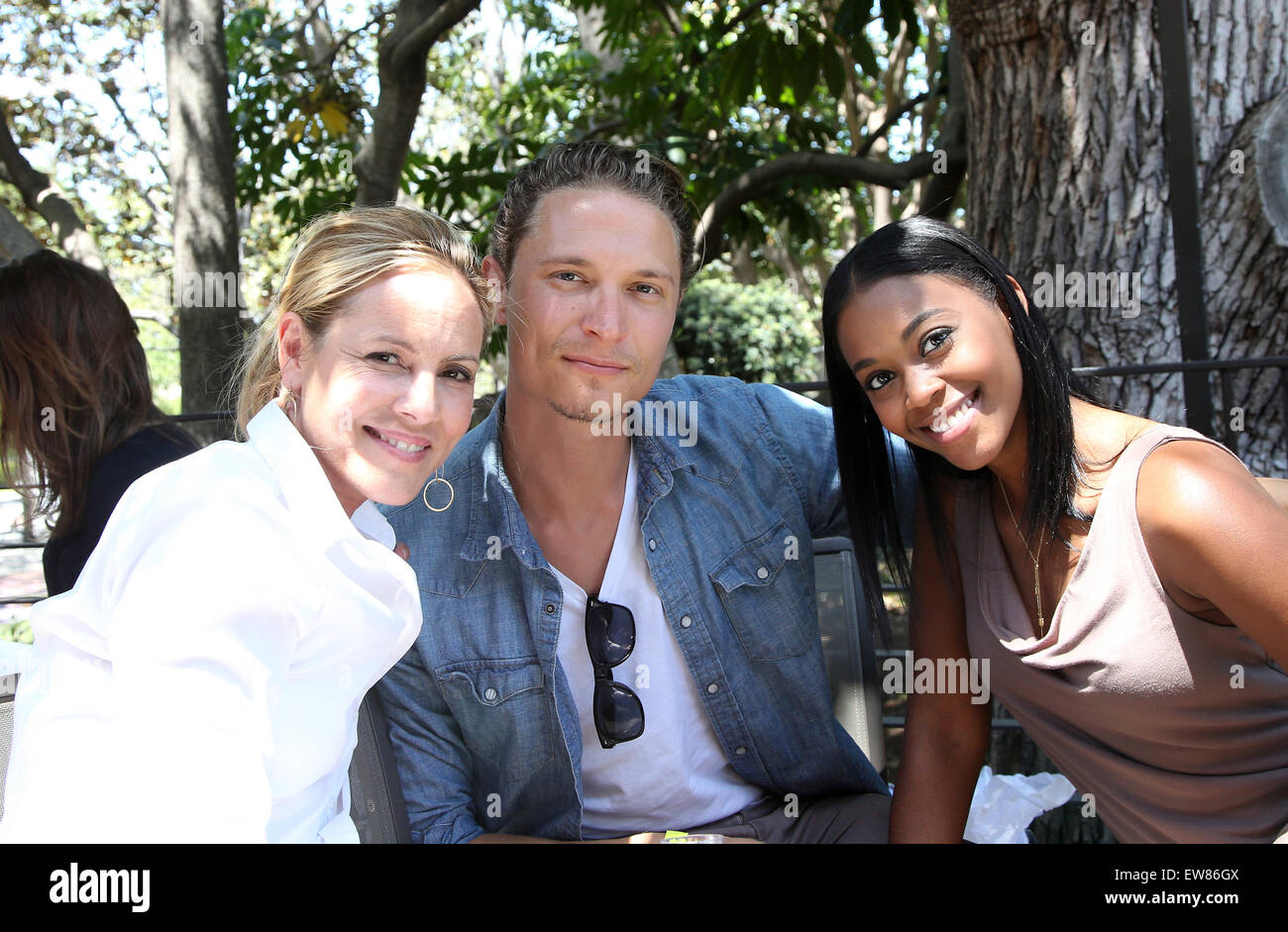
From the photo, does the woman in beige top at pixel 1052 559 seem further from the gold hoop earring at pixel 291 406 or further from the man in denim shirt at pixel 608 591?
the gold hoop earring at pixel 291 406

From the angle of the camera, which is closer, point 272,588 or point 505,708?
point 272,588

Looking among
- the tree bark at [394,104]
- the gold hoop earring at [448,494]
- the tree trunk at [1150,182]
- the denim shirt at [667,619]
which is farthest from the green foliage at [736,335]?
the gold hoop earring at [448,494]

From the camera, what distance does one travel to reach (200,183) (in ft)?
16.7

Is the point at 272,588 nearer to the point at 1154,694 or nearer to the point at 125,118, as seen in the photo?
→ the point at 1154,694

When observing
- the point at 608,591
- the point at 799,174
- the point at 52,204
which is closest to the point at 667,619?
the point at 608,591

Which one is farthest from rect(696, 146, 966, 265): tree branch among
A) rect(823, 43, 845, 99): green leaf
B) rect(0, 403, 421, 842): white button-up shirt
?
rect(0, 403, 421, 842): white button-up shirt

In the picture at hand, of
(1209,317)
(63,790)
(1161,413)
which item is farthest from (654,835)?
(1209,317)

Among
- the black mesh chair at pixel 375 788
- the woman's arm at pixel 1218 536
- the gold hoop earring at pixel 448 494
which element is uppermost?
the gold hoop earring at pixel 448 494

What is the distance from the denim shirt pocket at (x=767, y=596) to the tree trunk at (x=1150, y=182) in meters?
1.43

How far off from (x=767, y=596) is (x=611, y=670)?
0.41 meters

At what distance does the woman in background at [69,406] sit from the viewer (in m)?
2.86

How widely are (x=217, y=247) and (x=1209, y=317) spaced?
14.0ft

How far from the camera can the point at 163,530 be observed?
133cm
